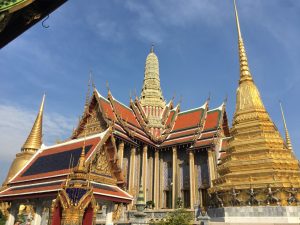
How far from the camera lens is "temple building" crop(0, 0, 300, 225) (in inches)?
414

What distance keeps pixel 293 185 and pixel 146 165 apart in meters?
13.5

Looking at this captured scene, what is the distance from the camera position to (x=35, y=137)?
2744 centimetres

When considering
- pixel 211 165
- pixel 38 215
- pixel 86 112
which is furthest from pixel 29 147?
pixel 211 165

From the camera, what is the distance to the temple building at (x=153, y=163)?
10513 millimetres

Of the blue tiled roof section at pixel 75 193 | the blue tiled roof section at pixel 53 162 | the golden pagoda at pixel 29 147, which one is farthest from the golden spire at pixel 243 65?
the golden pagoda at pixel 29 147

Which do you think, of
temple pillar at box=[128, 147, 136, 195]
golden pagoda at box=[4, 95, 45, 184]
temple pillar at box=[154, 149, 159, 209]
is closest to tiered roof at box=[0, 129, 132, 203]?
temple pillar at box=[128, 147, 136, 195]

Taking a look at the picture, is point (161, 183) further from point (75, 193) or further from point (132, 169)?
point (75, 193)

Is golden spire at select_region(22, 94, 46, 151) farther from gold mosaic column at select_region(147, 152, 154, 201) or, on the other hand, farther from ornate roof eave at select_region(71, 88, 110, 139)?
gold mosaic column at select_region(147, 152, 154, 201)

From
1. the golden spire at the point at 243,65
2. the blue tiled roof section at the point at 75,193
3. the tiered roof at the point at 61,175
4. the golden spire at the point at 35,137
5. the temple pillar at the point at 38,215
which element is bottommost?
the temple pillar at the point at 38,215

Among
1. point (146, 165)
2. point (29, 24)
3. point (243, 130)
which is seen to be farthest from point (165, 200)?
point (29, 24)

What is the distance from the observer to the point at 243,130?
15.5 m

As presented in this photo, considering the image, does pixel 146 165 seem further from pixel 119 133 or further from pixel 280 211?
pixel 280 211

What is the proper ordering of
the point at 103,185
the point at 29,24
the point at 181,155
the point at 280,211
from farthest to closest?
the point at 181,155 < the point at 280,211 < the point at 103,185 < the point at 29,24

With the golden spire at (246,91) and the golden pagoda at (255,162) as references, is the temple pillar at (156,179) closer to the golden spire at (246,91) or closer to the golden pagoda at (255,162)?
the golden pagoda at (255,162)
